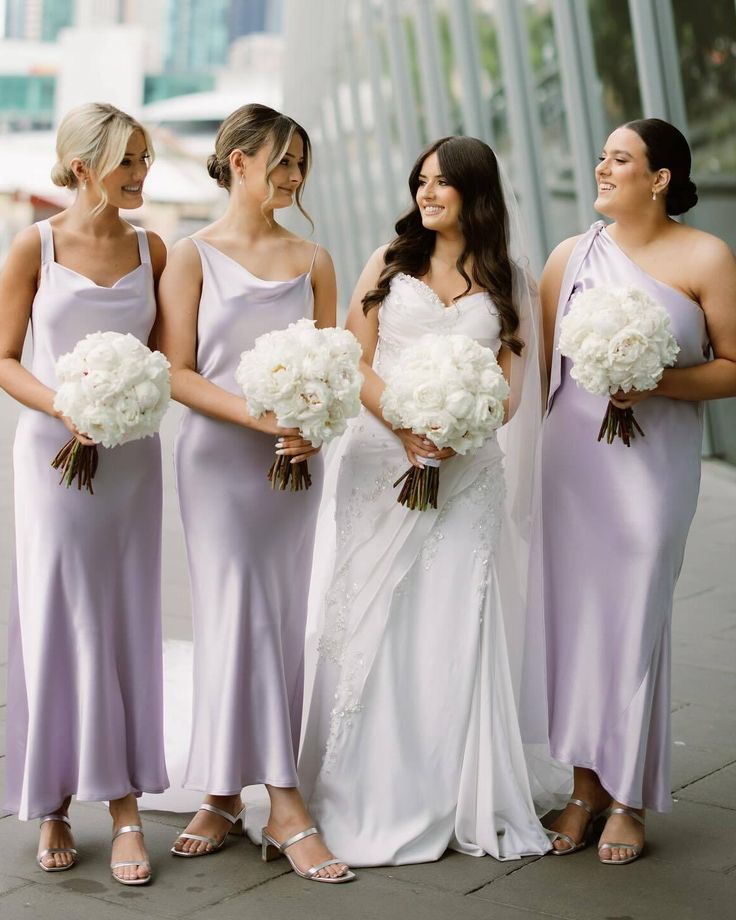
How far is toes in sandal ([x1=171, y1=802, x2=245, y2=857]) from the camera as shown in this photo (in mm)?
4398

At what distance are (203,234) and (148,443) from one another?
2.32 ft

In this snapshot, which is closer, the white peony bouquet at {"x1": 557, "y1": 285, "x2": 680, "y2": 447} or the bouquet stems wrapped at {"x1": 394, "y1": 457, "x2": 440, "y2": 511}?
the white peony bouquet at {"x1": 557, "y1": 285, "x2": 680, "y2": 447}

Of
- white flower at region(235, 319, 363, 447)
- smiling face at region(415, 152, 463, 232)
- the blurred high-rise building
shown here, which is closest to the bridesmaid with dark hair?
smiling face at region(415, 152, 463, 232)

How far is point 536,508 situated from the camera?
15.8 ft

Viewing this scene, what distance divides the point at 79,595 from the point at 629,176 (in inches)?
88.1

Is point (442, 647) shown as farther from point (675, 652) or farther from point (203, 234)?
point (675, 652)

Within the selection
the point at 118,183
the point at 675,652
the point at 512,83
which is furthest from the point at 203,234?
the point at 512,83

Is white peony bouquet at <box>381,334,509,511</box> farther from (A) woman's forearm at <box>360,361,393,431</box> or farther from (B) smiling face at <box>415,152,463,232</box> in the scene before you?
(B) smiling face at <box>415,152,463,232</box>

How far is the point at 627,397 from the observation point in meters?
4.38

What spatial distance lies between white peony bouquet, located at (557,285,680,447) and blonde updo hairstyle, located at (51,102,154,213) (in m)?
1.49

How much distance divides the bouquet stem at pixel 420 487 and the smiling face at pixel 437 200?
2.69ft

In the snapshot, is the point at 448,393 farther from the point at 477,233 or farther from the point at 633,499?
the point at 633,499

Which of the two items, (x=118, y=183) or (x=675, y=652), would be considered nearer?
(x=118, y=183)

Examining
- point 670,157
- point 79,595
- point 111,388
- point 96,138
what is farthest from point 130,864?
point 670,157
